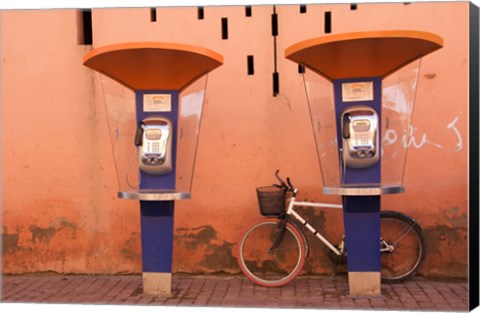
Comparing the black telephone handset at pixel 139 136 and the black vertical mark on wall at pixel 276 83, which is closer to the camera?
the black telephone handset at pixel 139 136

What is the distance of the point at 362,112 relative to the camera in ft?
17.4

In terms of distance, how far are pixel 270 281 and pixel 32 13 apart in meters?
3.92

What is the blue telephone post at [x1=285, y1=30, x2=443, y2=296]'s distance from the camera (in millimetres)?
5047

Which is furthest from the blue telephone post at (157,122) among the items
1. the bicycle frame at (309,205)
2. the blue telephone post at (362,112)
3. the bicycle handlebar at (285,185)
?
the bicycle frame at (309,205)

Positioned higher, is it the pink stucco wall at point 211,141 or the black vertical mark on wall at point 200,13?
the black vertical mark on wall at point 200,13

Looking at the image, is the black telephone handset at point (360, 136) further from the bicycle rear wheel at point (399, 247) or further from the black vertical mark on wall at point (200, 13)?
the black vertical mark on wall at point (200, 13)

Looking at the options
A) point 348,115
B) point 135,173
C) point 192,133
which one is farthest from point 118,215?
point 348,115

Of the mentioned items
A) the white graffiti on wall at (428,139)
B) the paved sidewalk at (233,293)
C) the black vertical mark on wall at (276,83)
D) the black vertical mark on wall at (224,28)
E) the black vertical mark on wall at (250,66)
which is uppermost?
the black vertical mark on wall at (224,28)

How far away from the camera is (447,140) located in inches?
250

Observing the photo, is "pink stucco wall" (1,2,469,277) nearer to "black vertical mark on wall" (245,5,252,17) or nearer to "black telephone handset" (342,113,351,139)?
"black vertical mark on wall" (245,5,252,17)

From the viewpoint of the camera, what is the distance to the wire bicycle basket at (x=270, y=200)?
20.0 ft

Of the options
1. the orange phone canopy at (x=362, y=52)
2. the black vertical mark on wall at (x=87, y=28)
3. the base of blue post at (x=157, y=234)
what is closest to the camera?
the orange phone canopy at (x=362, y=52)

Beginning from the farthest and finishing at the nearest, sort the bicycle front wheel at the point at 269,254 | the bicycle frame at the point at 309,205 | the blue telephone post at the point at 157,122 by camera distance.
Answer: the bicycle front wheel at the point at 269,254
the bicycle frame at the point at 309,205
the blue telephone post at the point at 157,122

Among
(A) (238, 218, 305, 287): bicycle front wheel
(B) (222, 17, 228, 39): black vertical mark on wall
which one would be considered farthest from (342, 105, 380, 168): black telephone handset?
(B) (222, 17, 228, 39): black vertical mark on wall
